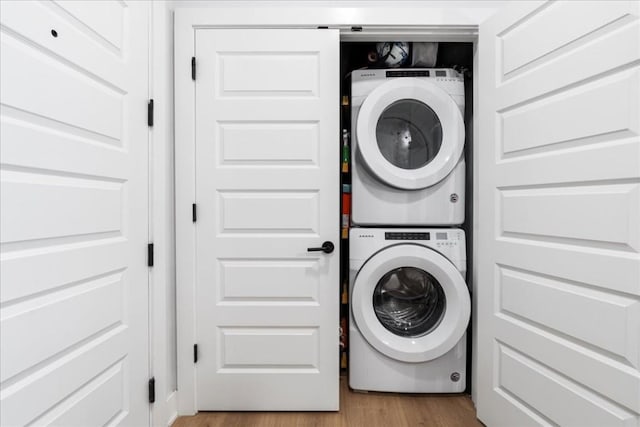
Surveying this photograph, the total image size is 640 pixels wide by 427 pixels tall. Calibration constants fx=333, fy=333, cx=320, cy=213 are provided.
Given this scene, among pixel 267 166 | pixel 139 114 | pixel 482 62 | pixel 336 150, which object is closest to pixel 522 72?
pixel 482 62

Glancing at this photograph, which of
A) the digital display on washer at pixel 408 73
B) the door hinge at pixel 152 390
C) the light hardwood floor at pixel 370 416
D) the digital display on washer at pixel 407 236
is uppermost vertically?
the digital display on washer at pixel 408 73

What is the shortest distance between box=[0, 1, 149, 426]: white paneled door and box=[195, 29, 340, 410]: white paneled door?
1.01ft

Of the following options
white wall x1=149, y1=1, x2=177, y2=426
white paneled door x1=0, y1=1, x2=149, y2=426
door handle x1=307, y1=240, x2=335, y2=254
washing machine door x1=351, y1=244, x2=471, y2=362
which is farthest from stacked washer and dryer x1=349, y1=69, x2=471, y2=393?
white paneled door x1=0, y1=1, x2=149, y2=426

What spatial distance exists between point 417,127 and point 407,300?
3.26ft

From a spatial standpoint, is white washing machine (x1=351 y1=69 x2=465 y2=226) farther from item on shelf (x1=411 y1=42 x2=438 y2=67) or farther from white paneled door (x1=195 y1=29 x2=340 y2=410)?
white paneled door (x1=195 y1=29 x2=340 y2=410)

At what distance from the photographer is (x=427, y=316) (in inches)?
74.5

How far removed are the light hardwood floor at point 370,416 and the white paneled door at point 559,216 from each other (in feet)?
0.55

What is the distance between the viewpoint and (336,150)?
1.68 metres

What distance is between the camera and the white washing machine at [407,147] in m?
1.79

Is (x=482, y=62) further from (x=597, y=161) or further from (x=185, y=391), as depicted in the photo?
(x=185, y=391)

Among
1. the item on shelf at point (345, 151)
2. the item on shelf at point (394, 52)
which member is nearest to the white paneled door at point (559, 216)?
the item on shelf at point (394, 52)

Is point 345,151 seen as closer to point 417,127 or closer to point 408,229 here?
point 417,127

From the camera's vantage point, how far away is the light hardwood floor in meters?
1.62

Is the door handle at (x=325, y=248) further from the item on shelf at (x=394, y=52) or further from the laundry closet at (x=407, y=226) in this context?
the item on shelf at (x=394, y=52)
